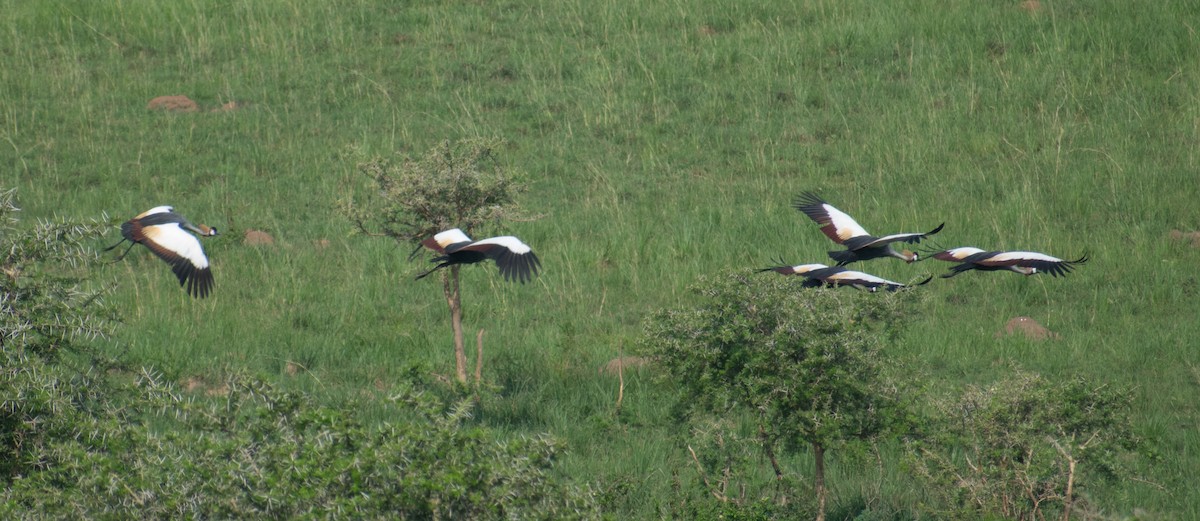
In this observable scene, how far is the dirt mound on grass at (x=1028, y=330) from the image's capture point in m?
9.45

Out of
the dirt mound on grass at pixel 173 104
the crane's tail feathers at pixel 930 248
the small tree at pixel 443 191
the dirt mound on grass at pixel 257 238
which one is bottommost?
the crane's tail feathers at pixel 930 248

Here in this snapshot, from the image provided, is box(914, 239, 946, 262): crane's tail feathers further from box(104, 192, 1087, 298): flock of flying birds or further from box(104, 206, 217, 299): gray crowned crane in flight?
box(104, 206, 217, 299): gray crowned crane in flight

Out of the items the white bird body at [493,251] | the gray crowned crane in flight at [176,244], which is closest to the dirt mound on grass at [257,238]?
the gray crowned crane in flight at [176,244]

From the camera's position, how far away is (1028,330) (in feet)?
31.2

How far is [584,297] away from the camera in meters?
10.1

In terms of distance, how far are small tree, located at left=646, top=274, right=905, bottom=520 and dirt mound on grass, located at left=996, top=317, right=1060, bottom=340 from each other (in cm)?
328

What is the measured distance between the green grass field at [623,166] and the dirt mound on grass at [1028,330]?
0.57 feet

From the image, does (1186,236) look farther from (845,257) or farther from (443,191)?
(443,191)

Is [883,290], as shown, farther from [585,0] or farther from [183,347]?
[585,0]

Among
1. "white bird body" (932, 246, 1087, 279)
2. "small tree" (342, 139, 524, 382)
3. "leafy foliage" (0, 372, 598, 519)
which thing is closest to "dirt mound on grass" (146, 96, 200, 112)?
"small tree" (342, 139, 524, 382)

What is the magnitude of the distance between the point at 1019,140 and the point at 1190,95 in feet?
6.78

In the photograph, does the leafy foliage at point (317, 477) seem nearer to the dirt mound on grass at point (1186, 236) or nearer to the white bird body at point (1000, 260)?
the white bird body at point (1000, 260)

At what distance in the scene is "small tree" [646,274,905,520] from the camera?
6.32 m

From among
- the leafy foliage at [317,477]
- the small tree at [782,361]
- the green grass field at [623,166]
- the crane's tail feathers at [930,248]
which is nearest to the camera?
the leafy foliage at [317,477]
